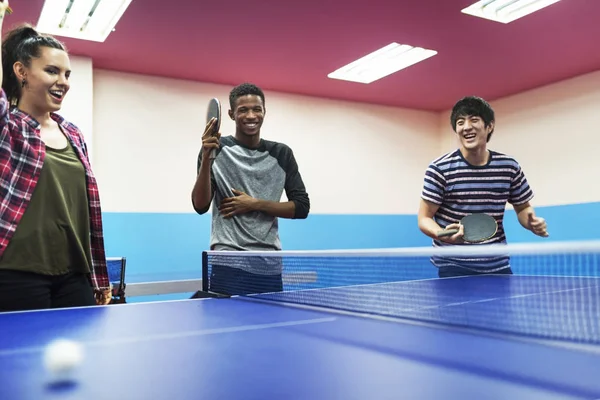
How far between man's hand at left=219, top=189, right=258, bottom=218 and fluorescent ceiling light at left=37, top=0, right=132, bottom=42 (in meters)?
2.81

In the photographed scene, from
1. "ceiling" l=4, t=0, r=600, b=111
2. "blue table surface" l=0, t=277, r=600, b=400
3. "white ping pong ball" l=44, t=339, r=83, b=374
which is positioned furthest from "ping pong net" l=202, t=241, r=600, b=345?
"ceiling" l=4, t=0, r=600, b=111

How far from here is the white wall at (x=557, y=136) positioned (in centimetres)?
626

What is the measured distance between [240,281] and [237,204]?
309 millimetres

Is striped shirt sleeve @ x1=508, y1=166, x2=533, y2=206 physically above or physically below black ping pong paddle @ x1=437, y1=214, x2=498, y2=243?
above

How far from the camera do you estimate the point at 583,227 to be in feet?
20.3

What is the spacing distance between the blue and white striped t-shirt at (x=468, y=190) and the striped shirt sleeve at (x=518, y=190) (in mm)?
28

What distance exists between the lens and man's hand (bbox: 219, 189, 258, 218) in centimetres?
216

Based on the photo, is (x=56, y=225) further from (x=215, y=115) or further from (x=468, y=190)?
(x=468, y=190)

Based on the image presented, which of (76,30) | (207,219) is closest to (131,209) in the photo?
(207,219)

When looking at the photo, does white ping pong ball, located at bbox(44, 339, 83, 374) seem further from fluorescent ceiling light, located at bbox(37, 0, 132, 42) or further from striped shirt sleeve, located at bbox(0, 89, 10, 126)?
fluorescent ceiling light, located at bbox(37, 0, 132, 42)

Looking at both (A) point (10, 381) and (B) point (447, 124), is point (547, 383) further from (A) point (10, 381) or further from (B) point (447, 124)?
(B) point (447, 124)

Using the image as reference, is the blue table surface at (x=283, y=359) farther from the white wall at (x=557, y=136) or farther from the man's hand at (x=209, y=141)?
the white wall at (x=557, y=136)

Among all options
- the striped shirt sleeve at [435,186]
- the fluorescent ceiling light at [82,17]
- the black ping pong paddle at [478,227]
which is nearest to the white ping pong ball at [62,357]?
the black ping pong paddle at [478,227]

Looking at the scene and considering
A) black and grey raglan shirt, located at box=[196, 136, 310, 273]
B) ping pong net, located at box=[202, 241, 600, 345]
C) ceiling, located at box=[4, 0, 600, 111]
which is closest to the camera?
ping pong net, located at box=[202, 241, 600, 345]
